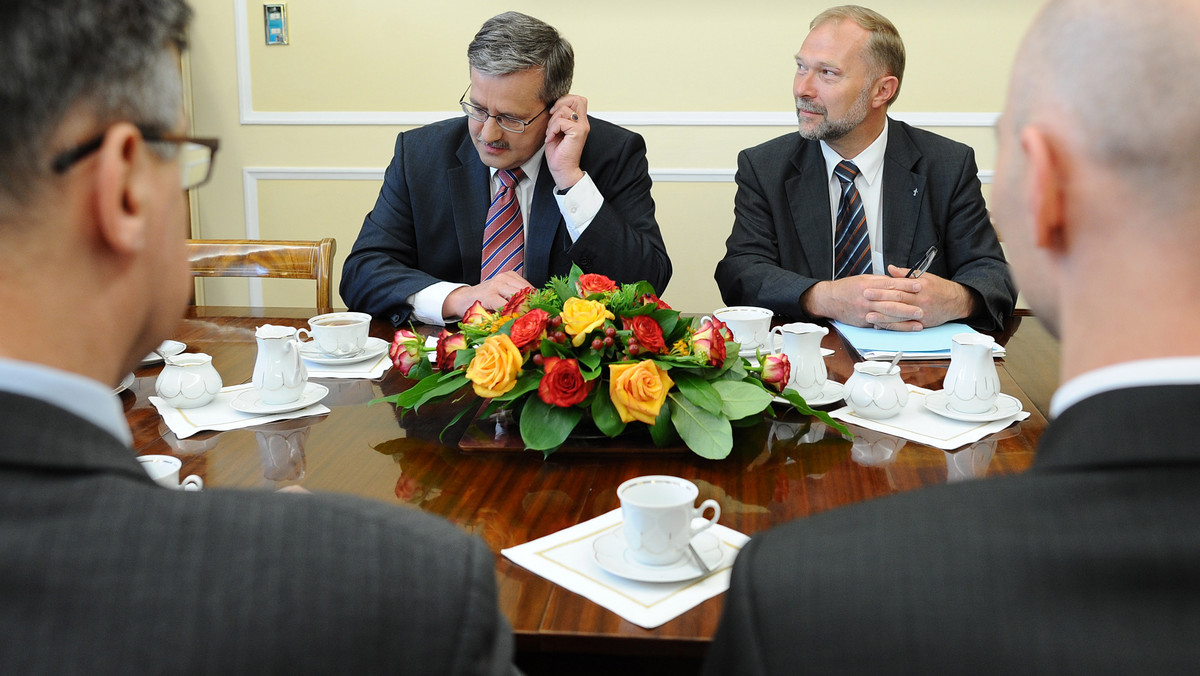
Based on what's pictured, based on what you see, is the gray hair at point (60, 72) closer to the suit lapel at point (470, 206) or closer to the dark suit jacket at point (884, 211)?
the suit lapel at point (470, 206)

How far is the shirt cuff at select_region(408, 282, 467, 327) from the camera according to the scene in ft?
7.67

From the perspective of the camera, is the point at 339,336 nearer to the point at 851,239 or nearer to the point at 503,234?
the point at 503,234

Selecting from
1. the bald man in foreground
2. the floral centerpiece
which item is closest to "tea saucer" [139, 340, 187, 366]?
the floral centerpiece

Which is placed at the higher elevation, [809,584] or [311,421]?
[809,584]

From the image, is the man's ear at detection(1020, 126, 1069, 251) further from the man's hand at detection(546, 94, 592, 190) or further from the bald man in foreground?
the man's hand at detection(546, 94, 592, 190)

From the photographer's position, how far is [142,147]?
717 millimetres

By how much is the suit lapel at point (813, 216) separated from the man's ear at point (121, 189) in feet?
7.50

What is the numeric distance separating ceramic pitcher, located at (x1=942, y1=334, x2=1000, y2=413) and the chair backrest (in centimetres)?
165

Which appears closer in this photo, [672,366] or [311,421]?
[672,366]

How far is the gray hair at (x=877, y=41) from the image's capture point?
115 inches

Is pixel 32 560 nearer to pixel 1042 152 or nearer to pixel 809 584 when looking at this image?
pixel 809 584

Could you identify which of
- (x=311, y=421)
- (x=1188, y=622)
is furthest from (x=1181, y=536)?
(x=311, y=421)

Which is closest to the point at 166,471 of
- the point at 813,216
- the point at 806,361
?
the point at 806,361

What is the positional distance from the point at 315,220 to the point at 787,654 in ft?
13.3
